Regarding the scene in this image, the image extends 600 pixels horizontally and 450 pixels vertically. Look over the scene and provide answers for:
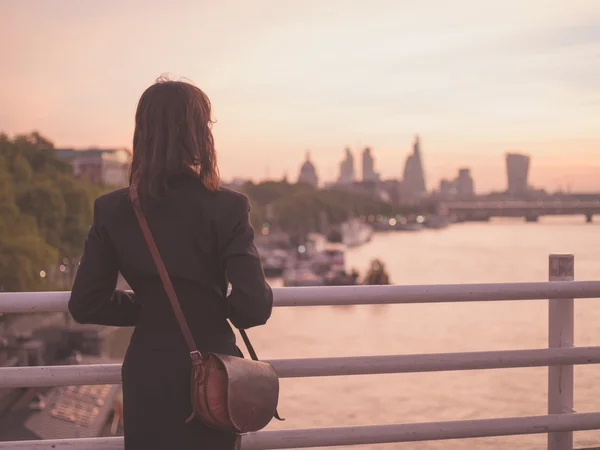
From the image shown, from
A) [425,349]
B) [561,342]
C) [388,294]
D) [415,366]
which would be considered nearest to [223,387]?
[388,294]

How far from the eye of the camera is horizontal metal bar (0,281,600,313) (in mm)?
3664

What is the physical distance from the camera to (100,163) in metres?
130

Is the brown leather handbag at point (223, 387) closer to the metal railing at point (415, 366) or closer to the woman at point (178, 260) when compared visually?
the woman at point (178, 260)

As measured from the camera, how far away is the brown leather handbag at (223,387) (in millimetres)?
2475

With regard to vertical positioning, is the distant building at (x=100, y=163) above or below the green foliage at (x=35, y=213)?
above

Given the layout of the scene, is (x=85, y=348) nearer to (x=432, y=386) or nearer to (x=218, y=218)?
(x=432, y=386)

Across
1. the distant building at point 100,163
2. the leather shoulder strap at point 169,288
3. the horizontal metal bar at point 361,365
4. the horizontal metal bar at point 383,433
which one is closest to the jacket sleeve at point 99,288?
the leather shoulder strap at point 169,288

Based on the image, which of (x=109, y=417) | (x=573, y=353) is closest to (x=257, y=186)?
(x=109, y=417)

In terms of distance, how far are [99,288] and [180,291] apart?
30 cm

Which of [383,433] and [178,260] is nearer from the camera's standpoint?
[178,260]

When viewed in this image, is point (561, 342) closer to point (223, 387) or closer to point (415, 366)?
point (415, 366)

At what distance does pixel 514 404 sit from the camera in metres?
32.1

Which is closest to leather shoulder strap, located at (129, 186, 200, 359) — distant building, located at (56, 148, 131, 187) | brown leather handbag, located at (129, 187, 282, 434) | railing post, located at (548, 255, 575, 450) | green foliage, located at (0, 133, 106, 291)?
brown leather handbag, located at (129, 187, 282, 434)

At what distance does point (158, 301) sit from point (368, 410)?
32.1 metres
